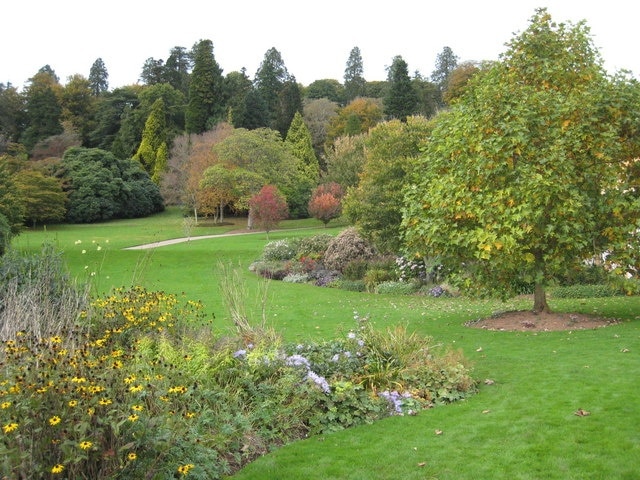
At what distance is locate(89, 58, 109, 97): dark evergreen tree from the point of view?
8881 cm

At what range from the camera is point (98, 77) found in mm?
89375

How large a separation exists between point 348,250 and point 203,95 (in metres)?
40.9

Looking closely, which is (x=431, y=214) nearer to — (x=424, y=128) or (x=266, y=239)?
(x=424, y=128)

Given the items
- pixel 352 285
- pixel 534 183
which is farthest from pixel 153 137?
pixel 534 183

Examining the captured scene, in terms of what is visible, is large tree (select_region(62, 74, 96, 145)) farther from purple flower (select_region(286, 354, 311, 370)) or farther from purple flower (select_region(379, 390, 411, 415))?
purple flower (select_region(379, 390, 411, 415))

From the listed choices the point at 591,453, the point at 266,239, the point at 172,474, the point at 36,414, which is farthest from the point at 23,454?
the point at 266,239

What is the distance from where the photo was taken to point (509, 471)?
17.1 feet

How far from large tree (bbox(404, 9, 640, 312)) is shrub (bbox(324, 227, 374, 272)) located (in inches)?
502

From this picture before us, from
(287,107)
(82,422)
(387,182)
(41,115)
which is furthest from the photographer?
(41,115)

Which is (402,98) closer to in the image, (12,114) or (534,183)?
(12,114)

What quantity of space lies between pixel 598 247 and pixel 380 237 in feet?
38.7

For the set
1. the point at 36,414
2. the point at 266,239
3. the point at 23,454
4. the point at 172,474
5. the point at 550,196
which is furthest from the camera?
the point at 266,239

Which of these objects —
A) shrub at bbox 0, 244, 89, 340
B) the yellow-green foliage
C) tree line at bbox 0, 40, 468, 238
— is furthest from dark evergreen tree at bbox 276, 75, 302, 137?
the yellow-green foliage

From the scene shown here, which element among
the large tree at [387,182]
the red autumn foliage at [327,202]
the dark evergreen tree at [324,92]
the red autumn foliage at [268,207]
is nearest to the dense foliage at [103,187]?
the red autumn foliage at [327,202]
